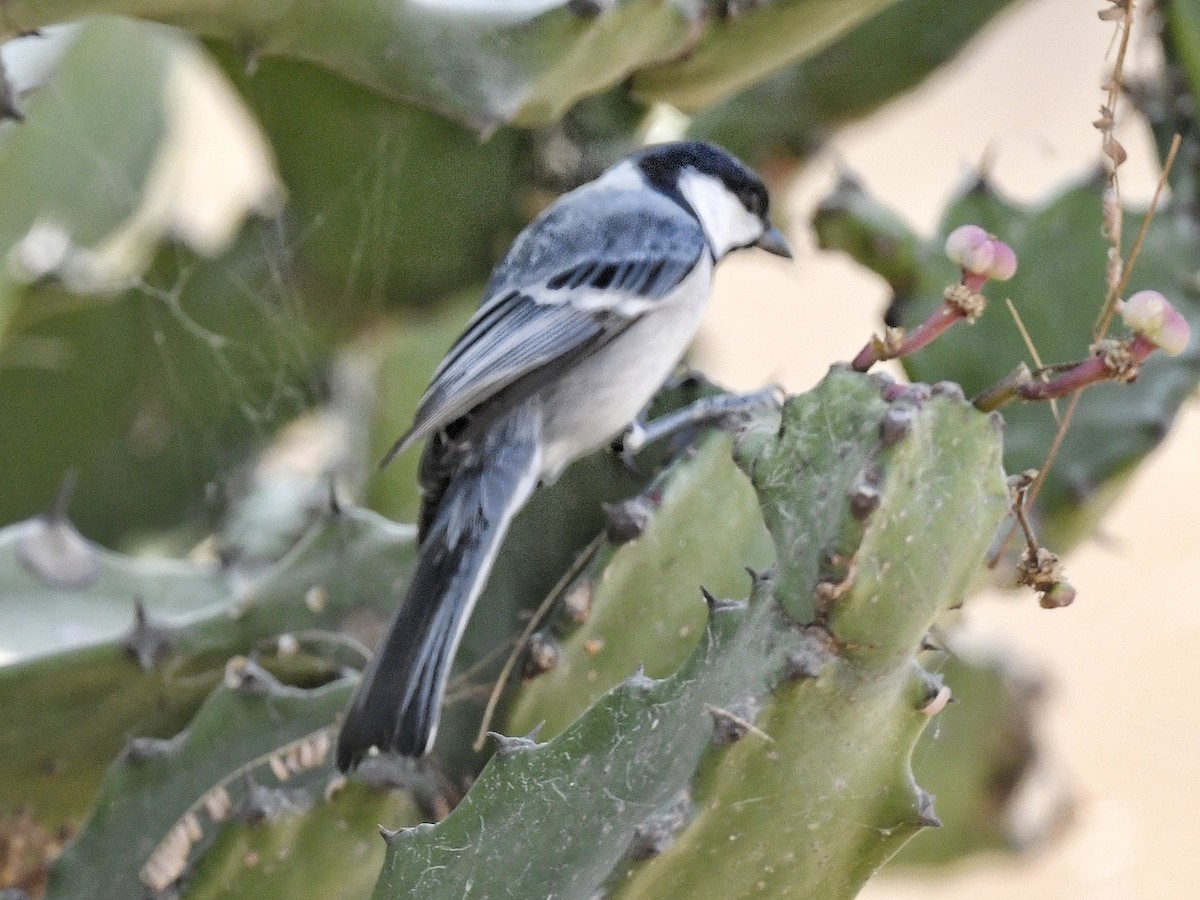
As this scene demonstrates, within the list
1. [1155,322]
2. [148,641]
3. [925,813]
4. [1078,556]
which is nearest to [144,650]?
[148,641]

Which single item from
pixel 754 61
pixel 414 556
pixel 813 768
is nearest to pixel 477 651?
pixel 414 556

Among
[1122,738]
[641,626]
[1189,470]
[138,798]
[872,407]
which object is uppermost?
[872,407]

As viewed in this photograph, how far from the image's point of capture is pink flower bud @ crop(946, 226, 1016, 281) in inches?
27.3

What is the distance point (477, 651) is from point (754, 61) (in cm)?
54

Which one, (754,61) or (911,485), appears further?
(754,61)

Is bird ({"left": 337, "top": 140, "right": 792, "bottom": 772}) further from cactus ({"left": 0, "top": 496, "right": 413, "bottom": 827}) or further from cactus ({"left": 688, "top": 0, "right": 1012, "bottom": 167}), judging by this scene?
cactus ({"left": 688, "top": 0, "right": 1012, "bottom": 167})

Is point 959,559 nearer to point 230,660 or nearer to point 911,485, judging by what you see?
point 911,485

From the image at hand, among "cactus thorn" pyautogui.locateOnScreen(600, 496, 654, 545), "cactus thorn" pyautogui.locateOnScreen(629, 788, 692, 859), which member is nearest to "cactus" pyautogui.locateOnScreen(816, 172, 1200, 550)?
"cactus thorn" pyautogui.locateOnScreen(600, 496, 654, 545)

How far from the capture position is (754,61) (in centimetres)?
115

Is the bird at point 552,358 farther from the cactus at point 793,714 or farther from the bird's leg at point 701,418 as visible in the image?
the cactus at point 793,714

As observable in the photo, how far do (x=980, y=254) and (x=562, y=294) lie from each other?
0.47 meters

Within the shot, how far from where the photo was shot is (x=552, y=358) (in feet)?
3.51

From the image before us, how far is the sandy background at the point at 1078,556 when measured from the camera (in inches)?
71.4

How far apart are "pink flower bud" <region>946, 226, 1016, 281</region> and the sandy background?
73cm
